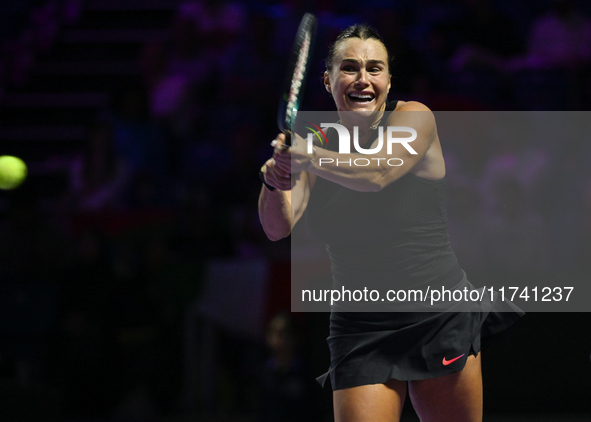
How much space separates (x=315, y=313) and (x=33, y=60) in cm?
487

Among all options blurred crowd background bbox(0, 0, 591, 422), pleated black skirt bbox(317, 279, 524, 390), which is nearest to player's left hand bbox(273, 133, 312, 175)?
pleated black skirt bbox(317, 279, 524, 390)

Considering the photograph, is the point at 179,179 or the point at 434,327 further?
the point at 179,179

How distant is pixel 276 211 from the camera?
2.34 m

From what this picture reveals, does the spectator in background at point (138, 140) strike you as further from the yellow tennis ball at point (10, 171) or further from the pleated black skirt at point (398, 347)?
the pleated black skirt at point (398, 347)

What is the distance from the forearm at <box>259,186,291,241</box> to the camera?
2.32 metres

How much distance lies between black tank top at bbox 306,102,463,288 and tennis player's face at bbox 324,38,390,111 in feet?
0.90

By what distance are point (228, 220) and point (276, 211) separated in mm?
2948

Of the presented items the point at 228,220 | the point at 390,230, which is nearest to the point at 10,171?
the point at 228,220

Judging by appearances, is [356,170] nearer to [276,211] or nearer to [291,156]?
[291,156]

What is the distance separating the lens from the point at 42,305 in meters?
4.83

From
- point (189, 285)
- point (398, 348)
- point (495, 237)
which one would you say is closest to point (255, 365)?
point (189, 285)

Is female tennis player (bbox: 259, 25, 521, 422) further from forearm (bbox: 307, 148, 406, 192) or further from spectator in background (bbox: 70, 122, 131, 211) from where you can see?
spectator in background (bbox: 70, 122, 131, 211)

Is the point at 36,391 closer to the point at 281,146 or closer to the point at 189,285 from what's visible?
the point at 189,285

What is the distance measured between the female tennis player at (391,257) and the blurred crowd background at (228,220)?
1.66m
